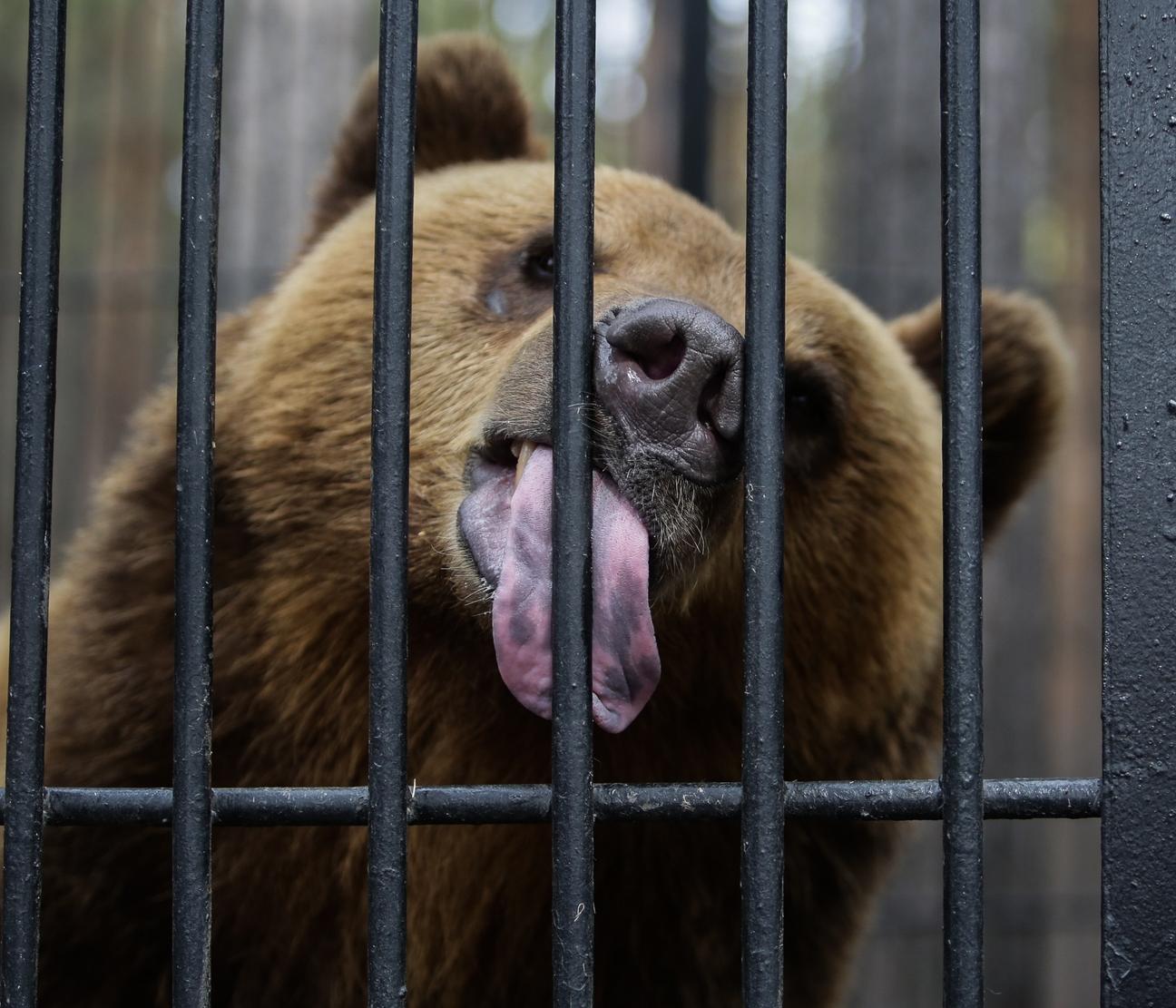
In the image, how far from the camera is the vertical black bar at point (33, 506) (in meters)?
1.35

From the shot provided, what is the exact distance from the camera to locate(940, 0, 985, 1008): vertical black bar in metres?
1.38

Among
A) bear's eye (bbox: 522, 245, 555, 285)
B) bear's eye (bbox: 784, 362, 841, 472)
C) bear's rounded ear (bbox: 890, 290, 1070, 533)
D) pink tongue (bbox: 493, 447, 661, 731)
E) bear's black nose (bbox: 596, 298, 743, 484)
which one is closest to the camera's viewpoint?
pink tongue (bbox: 493, 447, 661, 731)

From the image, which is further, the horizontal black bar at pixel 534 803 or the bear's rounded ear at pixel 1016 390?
the bear's rounded ear at pixel 1016 390

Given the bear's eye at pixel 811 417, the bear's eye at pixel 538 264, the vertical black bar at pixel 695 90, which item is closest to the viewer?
the bear's eye at pixel 811 417

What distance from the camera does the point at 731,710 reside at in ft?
7.47

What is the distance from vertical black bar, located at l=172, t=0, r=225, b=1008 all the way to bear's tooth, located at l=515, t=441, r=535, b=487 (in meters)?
0.54

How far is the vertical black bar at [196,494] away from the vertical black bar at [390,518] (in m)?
0.20

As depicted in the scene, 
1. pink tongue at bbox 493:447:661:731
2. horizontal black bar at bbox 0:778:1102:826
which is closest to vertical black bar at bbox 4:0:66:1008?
horizontal black bar at bbox 0:778:1102:826

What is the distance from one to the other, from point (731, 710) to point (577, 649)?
100 cm

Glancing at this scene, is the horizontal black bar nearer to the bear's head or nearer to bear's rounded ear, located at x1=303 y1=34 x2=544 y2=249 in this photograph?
the bear's head

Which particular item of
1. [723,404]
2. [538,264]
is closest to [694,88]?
[538,264]

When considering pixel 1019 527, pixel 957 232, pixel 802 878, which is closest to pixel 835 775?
pixel 802 878

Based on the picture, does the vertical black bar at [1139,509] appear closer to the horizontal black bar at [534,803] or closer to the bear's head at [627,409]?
the horizontal black bar at [534,803]

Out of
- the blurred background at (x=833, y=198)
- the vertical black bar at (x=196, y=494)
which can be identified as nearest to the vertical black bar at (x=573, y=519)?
the vertical black bar at (x=196, y=494)
